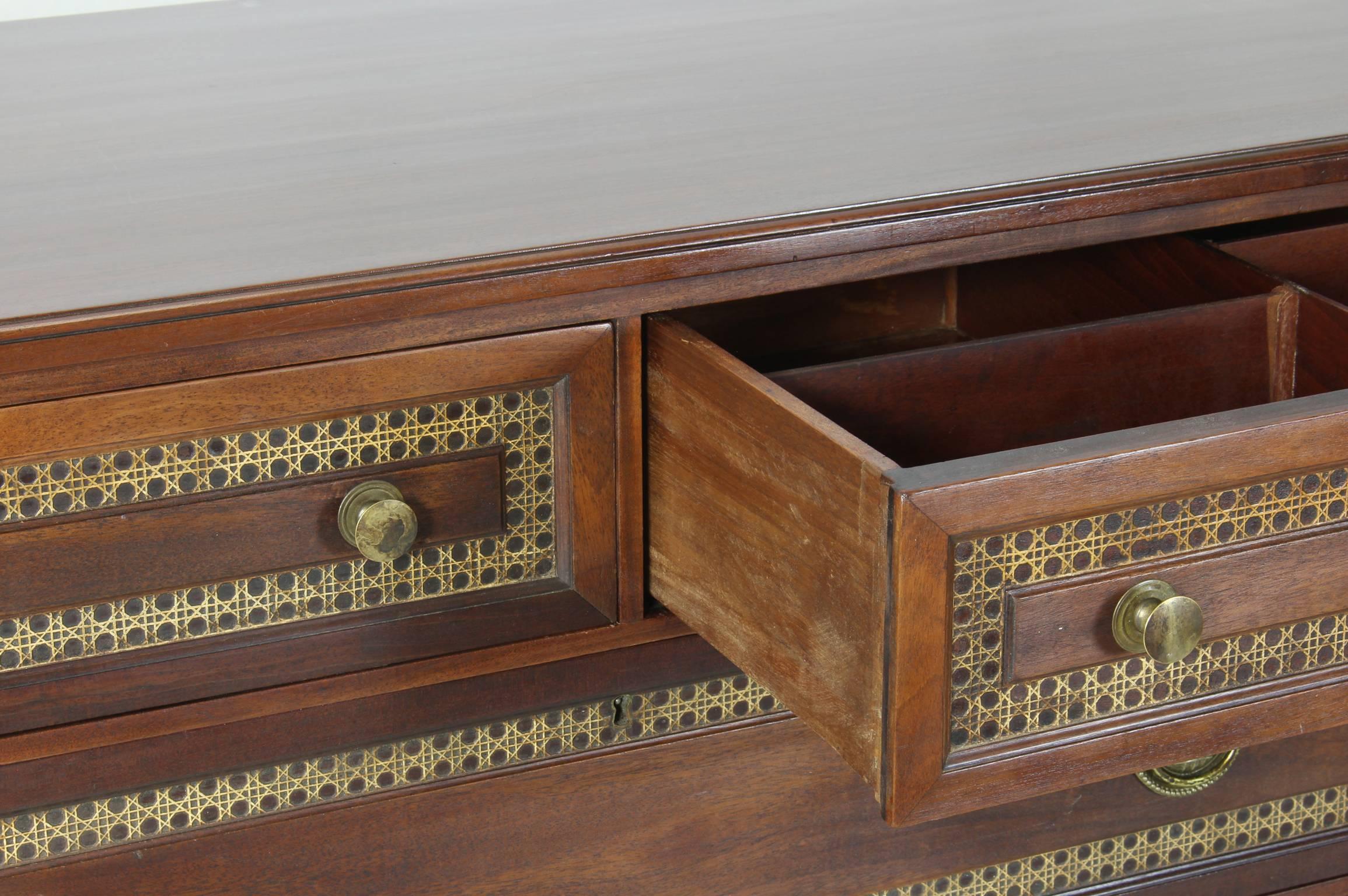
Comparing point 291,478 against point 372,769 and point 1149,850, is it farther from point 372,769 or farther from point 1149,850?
point 1149,850

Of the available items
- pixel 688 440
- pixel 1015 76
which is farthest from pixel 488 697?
pixel 1015 76

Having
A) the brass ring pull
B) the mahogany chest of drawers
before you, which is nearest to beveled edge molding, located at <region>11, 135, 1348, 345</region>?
the mahogany chest of drawers

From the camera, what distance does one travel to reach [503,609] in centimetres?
81

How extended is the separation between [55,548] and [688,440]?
0.28 metres

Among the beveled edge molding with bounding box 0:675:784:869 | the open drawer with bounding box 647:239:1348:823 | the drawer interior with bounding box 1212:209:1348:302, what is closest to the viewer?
the open drawer with bounding box 647:239:1348:823

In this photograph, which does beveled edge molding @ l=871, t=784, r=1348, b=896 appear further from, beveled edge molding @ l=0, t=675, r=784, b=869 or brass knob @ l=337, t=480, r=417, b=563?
brass knob @ l=337, t=480, r=417, b=563

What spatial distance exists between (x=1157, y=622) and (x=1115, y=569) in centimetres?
3

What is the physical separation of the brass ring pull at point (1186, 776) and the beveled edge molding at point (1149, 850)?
0.04 meters

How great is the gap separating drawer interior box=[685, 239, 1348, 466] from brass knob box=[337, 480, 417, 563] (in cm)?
19

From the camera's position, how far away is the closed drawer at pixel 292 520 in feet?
2.36

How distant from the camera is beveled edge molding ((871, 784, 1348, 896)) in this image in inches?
40.3

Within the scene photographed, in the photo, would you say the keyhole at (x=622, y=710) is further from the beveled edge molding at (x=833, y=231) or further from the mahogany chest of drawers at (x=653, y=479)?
the beveled edge molding at (x=833, y=231)

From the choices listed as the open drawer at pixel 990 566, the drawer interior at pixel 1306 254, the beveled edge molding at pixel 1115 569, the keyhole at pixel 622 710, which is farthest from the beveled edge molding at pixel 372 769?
the drawer interior at pixel 1306 254

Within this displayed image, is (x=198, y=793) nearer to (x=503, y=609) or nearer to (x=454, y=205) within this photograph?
(x=503, y=609)
